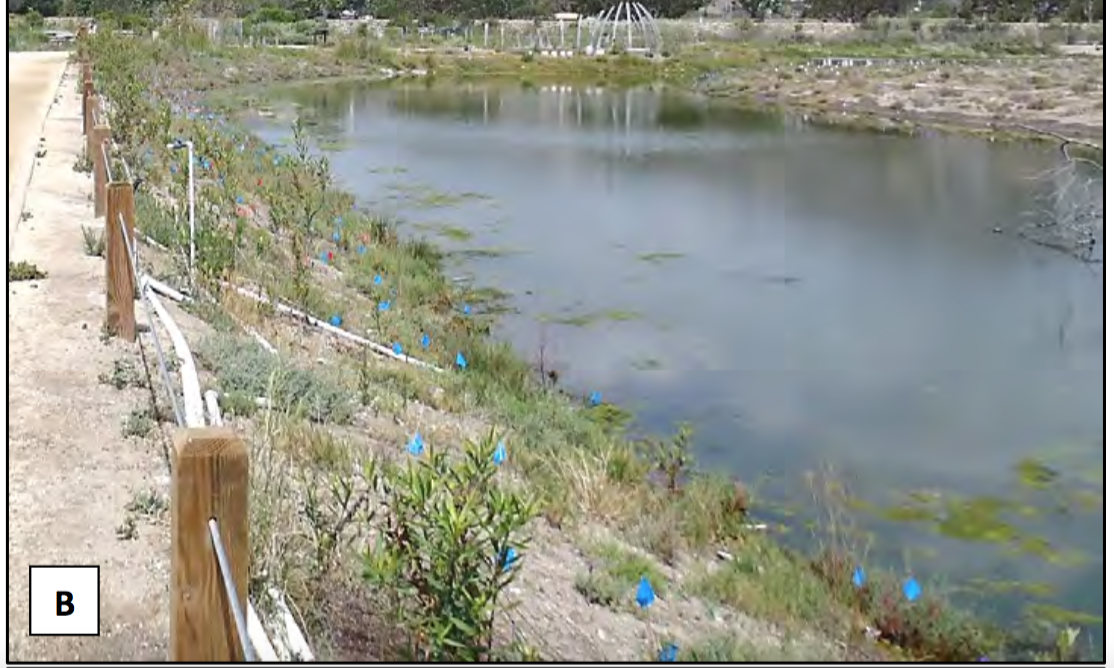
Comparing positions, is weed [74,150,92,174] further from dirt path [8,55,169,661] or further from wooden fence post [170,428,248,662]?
wooden fence post [170,428,248,662]

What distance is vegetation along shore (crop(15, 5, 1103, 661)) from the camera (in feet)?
12.4

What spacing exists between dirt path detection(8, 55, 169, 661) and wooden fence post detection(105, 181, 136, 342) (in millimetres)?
104

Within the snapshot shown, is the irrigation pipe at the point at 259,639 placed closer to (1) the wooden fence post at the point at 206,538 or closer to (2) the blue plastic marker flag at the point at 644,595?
(1) the wooden fence post at the point at 206,538

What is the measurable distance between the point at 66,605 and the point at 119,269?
2893 millimetres

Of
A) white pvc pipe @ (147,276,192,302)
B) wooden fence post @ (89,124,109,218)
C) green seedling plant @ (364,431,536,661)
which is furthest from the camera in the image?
wooden fence post @ (89,124,109,218)

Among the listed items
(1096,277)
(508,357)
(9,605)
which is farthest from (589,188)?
(9,605)

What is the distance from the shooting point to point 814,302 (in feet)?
36.8

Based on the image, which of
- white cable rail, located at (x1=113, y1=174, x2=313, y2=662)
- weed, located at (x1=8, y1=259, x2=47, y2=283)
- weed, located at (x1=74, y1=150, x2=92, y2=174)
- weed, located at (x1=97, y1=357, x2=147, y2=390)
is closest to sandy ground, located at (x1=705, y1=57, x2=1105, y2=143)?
weed, located at (x1=74, y1=150, x2=92, y2=174)

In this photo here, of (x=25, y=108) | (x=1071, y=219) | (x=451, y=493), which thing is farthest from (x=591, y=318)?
(x=25, y=108)

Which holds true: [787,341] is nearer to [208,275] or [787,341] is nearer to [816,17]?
[208,275]

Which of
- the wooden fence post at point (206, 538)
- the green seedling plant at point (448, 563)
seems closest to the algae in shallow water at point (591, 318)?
the green seedling plant at point (448, 563)

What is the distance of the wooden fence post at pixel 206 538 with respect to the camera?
2.79 meters

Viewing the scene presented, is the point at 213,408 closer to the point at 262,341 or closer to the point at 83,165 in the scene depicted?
the point at 262,341

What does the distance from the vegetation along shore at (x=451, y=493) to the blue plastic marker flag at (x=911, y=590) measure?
2cm
